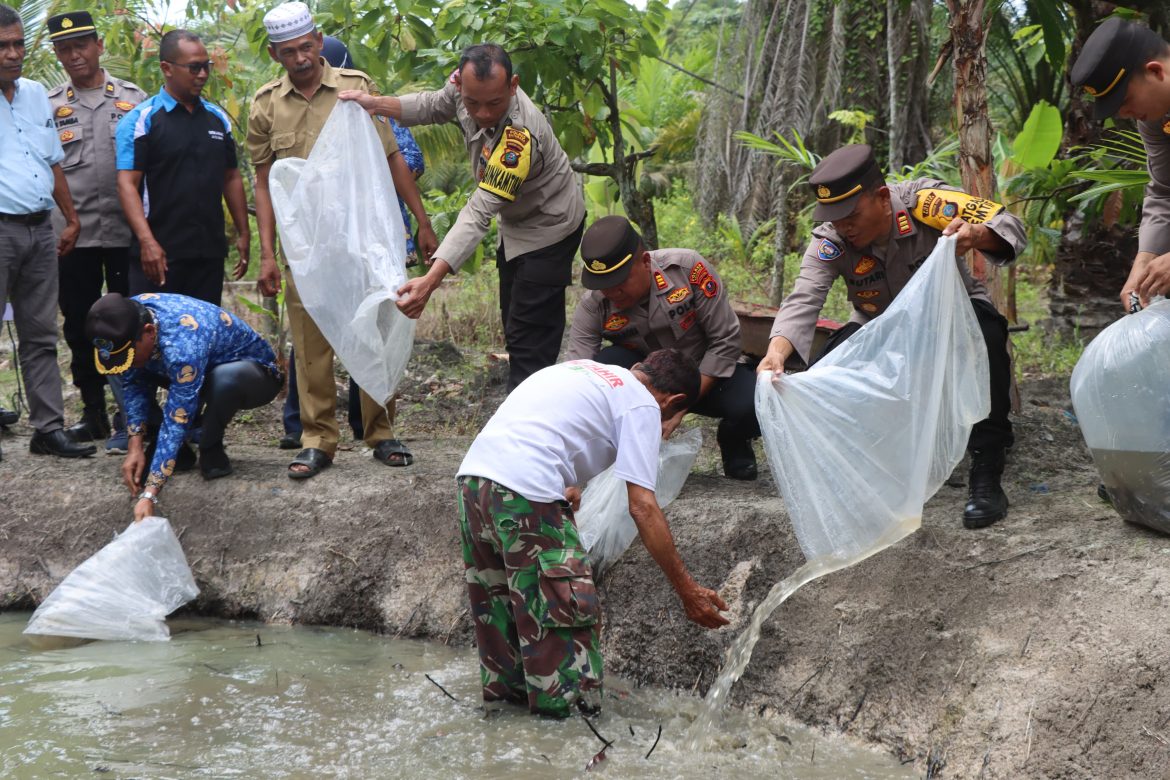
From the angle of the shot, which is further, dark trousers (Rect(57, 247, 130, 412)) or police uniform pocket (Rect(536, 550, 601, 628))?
dark trousers (Rect(57, 247, 130, 412))

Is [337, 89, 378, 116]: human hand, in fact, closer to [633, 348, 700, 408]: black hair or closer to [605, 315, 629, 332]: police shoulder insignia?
[605, 315, 629, 332]: police shoulder insignia

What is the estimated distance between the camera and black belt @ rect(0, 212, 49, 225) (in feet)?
15.6

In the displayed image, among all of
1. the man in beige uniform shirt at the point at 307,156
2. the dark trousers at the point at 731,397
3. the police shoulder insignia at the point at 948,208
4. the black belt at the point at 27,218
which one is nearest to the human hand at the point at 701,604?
the dark trousers at the point at 731,397

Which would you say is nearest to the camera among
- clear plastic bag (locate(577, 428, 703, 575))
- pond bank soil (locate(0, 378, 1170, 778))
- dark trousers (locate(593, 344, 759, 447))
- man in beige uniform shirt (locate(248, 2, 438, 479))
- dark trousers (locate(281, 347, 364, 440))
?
pond bank soil (locate(0, 378, 1170, 778))

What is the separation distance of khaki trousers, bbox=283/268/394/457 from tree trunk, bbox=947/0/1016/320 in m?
2.67

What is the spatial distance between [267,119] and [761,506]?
2.62 metres

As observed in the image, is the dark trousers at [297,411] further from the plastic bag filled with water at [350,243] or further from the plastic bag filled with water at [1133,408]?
the plastic bag filled with water at [1133,408]

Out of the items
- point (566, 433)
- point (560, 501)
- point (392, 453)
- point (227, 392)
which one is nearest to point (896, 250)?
point (566, 433)

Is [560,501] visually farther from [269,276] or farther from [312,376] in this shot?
[269,276]

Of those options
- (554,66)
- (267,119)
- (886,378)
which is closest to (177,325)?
(267,119)

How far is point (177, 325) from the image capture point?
4328mm

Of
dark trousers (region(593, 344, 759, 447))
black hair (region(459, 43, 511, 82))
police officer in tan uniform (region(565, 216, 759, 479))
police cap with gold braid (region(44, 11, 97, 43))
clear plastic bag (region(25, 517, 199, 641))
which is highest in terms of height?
police cap with gold braid (region(44, 11, 97, 43))

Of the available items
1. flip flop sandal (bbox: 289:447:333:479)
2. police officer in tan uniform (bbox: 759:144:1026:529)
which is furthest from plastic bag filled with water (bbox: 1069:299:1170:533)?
flip flop sandal (bbox: 289:447:333:479)

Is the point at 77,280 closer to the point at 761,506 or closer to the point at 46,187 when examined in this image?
the point at 46,187
